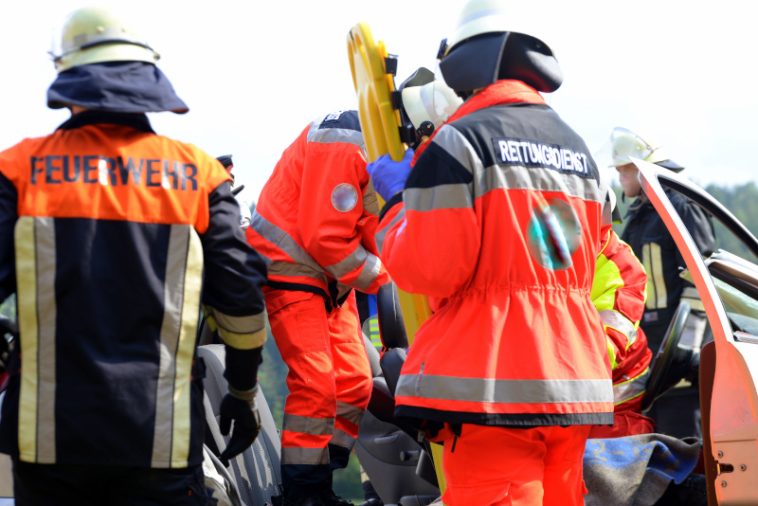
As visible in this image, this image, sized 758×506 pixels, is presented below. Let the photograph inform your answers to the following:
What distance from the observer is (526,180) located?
3465 mm

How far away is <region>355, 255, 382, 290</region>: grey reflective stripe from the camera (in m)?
5.09

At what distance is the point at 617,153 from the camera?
8992 millimetres

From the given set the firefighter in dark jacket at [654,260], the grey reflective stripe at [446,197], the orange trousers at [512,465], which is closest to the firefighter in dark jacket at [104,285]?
the grey reflective stripe at [446,197]

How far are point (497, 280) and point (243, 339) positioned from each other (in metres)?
0.74

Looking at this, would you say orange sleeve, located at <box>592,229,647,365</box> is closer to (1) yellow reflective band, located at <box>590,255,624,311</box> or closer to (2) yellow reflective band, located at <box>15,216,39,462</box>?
(1) yellow reflective band, located at <box>590,255,624,311</box>

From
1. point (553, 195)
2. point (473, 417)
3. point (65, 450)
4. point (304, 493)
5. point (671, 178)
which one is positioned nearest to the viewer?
point (65, 450)

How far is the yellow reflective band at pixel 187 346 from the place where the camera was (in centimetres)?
321

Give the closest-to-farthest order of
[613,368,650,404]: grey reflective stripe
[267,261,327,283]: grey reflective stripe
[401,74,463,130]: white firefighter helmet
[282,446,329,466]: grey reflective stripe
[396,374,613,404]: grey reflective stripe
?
[396,374,613,404]: grey reflective stripe < [401,74,463,130]: white firefighter helmet < [282,446,329,466]: grey reflective stripe < [267,261,327,283]: grey reflective stripe < [613,368,650,404]: grey reflective stripe

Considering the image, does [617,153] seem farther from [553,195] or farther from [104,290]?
[104,290]

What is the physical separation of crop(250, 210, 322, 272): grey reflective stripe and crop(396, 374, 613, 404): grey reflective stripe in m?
1.73

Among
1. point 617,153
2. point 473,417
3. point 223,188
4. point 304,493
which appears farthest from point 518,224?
point 617,153

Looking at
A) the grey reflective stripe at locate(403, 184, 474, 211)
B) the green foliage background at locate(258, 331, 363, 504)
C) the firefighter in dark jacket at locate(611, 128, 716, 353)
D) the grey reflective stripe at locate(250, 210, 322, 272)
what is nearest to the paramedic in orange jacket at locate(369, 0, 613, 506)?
the grey reflective stripe at locate(403, 184, 474, 211)

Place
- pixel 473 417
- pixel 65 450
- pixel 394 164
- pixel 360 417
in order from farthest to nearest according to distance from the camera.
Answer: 1. pixel 360 417
2. pixel 394 164
3. pixel 473 417
4. pixel 65 450

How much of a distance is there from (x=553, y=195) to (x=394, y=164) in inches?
28.4
